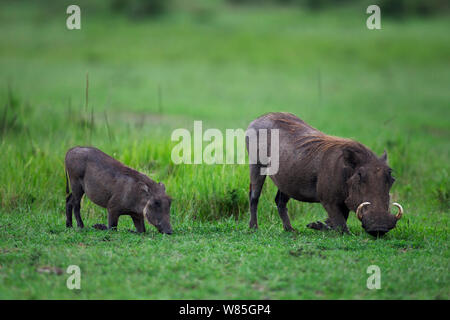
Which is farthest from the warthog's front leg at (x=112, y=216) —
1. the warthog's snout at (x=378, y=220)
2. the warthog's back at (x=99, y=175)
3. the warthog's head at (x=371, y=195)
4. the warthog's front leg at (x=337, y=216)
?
the warthog's snout at (x=378, y=220)

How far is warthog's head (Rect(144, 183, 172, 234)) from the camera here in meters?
6.25

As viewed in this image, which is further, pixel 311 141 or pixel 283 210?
pixel 283 210

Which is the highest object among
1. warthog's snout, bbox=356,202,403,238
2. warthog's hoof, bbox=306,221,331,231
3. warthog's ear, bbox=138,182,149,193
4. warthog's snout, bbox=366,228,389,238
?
warthog's ear, bbox=138,182,149,193

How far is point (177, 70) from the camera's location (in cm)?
2106

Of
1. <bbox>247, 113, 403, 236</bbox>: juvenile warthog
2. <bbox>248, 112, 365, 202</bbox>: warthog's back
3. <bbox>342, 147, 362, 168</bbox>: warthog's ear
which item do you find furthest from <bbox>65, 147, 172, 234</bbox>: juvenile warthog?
<bbox>342, 147, 362, 168</bbox>: warthog's ear

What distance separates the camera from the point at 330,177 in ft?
19.9

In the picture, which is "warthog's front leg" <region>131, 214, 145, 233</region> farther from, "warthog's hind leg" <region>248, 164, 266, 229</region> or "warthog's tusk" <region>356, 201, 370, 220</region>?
"warthog's tusk" <region>356, 201, 370, 220</region>

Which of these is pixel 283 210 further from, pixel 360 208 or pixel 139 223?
pixel 139 223

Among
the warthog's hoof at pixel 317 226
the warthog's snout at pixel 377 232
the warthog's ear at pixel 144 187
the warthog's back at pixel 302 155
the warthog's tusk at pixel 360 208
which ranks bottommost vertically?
the warthog's hoof at pixel 317 226

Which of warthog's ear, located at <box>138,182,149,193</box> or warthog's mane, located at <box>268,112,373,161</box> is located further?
warthog's ear, located at <box>138,182,149,193</box>

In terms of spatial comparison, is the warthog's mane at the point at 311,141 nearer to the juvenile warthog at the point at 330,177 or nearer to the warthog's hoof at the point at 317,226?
the juvenile warthog at the point at 330,177

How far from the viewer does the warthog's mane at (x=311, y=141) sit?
20.0 feet

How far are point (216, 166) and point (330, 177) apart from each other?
2.21 metres

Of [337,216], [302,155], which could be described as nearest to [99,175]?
[302,155]
